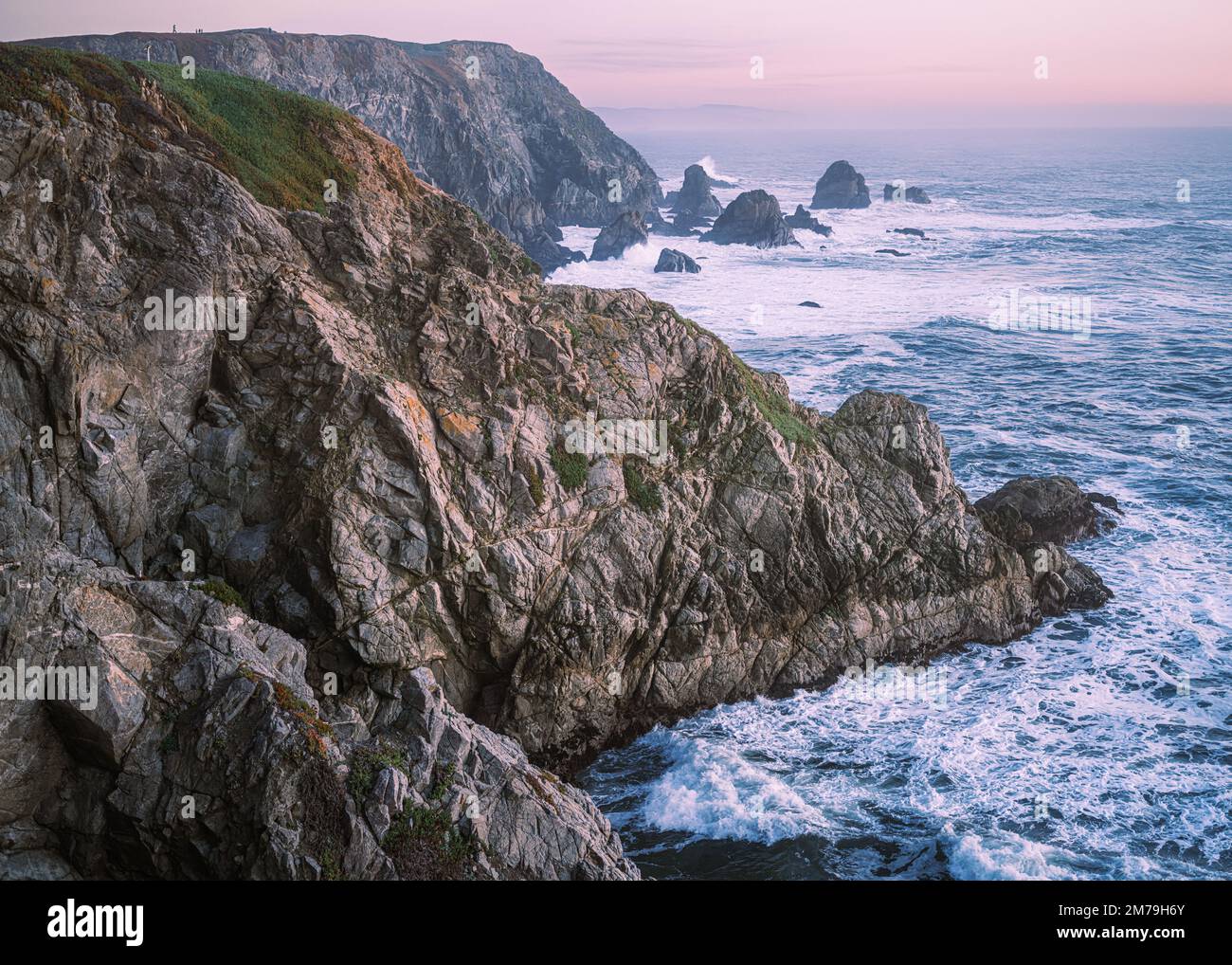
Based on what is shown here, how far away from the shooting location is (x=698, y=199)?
4732 inches

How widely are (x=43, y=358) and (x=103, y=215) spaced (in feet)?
12.5

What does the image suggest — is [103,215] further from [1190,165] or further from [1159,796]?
[1190,165]

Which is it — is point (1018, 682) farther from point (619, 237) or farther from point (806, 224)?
point (806, 224)

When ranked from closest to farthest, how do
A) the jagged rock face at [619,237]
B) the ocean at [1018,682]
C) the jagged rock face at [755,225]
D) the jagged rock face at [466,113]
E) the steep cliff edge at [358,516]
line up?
the steep cliff edge at [358,516] < the ocean at [1018,682] < the jagged rock face at [466,113] < the jagged rock face at [619,237] < the jagged rock face at [755,225]

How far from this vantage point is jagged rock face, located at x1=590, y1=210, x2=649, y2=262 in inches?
3669

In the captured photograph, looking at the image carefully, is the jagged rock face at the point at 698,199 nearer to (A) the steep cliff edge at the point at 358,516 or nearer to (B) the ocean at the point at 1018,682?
(B) the ocean at the point at 1018,682

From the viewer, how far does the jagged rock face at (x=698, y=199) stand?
11875 cm

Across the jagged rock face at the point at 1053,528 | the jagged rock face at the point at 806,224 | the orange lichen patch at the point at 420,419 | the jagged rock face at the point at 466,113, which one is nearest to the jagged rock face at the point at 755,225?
the jagged rock face at the point at 806,224

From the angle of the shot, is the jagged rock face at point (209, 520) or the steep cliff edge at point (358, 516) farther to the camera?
the steep cliff edge at point (358, 516)

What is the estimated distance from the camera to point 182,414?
21578 mm

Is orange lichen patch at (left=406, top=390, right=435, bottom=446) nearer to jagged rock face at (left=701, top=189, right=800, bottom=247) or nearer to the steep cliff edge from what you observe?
the steep cliff edge

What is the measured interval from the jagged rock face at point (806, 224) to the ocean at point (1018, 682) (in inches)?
1139

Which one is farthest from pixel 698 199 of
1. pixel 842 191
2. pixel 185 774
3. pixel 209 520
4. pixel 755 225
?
pixel 185 774

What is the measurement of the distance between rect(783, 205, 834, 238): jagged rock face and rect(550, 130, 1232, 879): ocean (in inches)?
1139
